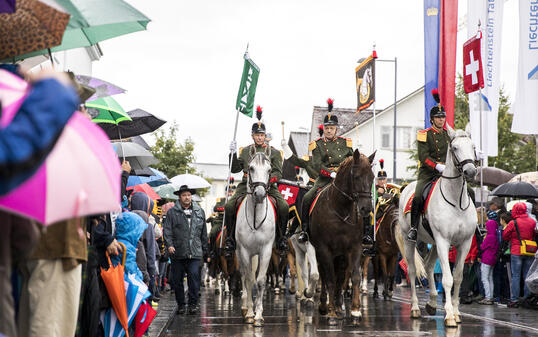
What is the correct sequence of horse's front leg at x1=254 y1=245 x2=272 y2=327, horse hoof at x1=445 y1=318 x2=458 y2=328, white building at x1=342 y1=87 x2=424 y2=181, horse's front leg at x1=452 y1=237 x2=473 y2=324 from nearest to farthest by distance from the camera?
1. horse hoof at x1=445 y1=318 x2=458 y2=328
2. horse's front leg at x1=452 y1=237 x2=473 y2=324
3. horse's front leg at x1=254 y1=245 x2=272 y2=327
4. white building at x1=342 y1=87 x2=424 y2=181

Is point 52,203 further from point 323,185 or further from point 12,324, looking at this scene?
point 323,185

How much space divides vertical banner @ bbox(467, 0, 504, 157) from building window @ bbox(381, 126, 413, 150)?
114ft

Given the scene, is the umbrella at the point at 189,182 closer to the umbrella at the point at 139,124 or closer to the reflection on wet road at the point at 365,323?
the reflection on wet road at the point at 365,323

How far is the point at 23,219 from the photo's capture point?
377 cm

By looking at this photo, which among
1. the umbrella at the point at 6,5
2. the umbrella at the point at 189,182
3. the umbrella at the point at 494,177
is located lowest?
the umbrella at the point at 6,5

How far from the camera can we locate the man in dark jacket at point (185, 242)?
14.6 metres

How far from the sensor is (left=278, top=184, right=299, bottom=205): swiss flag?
15273 mm

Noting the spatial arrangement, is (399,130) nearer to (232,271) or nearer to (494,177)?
(494,177)

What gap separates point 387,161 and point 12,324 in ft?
170

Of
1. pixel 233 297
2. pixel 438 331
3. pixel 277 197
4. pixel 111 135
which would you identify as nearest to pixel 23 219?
pixel 111 135

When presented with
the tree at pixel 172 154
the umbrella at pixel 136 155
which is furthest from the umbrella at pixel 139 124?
the tree at pixel 172 154

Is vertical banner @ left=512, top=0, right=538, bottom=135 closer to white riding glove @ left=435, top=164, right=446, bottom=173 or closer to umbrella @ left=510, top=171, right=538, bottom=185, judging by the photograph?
umbrella @ left=510, top=171, right=538, bottom=185

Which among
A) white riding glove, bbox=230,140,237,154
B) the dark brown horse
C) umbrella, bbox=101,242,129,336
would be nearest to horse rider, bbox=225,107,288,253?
white riding glove, bbox=230,140,237,154

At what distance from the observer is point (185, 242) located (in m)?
14.6
